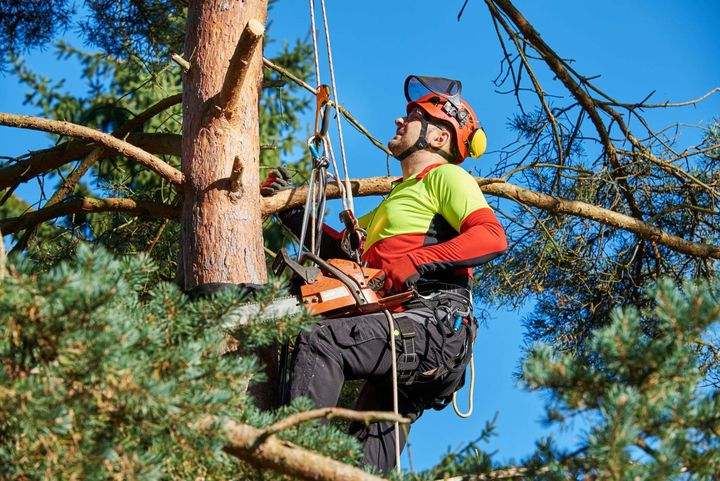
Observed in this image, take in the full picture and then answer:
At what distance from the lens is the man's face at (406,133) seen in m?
4.60

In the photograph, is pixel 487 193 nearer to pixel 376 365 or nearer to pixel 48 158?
pixel 376 365

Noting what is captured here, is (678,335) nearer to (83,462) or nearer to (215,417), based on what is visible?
(215,417)

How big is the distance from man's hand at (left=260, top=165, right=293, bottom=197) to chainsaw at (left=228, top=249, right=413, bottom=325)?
36.3 inches

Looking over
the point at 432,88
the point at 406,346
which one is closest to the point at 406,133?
the point at 432,88

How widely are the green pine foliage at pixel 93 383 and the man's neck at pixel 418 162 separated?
2364mm

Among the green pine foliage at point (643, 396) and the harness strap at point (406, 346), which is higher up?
the harness strap at point (406, 346)

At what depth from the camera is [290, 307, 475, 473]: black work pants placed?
3.47 meters

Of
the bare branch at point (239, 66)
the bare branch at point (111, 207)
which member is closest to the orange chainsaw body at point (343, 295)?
the bare branch at point (239, 66)

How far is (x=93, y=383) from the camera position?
2109mm

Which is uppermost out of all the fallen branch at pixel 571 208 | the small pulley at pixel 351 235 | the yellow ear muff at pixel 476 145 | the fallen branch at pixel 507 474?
the yellow ear muff at pixel 476 145

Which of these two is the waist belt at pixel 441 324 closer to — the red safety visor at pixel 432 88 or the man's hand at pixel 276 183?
the man's hand at pixel 276 183

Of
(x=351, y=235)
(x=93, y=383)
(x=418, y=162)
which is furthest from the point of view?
(x=418, y=162)

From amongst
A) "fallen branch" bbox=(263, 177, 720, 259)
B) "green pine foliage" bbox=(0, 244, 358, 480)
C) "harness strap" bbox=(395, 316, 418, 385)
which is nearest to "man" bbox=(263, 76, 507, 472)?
"harness strap" bbox=(395, 316, 418, 385)

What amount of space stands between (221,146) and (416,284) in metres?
0.95
